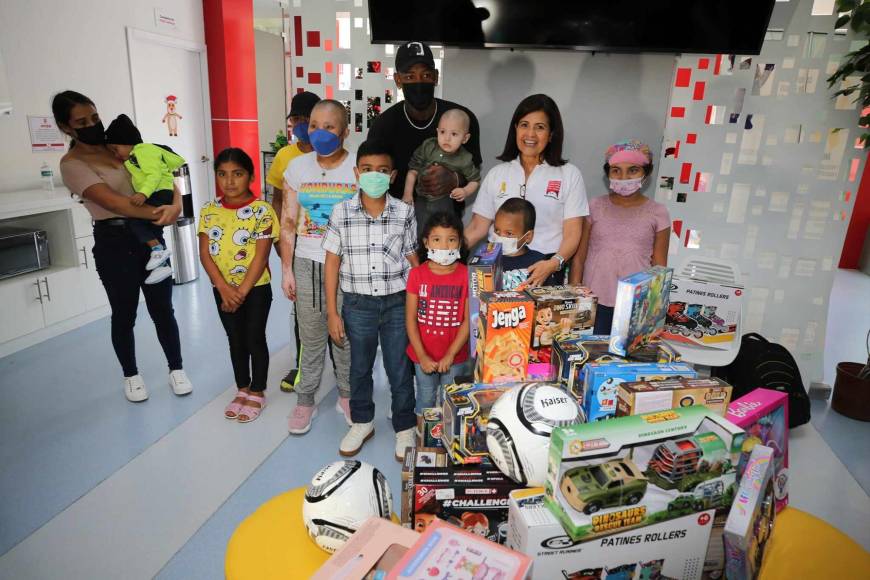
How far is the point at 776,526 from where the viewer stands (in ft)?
4.53

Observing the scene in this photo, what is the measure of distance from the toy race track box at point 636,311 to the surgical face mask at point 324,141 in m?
1.58

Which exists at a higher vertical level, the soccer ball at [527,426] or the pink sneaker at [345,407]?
the soccer ball at [527,426]

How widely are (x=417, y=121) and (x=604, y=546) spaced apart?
230 centimetres

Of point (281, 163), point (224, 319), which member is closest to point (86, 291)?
point (224, 319)

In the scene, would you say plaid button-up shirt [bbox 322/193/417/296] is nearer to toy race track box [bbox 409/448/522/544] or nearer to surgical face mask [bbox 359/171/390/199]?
surgical face mask [bbox 359/171/390/199]

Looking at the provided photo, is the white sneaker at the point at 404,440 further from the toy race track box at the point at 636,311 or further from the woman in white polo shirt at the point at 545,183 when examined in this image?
the toy race track box at the point at 636,311

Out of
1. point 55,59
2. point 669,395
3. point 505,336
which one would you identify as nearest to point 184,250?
point 55,59

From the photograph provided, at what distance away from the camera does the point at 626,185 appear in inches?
103

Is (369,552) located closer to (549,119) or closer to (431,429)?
(431,429)

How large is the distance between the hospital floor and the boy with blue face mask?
59 cm

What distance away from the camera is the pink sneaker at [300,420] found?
2.91 meters

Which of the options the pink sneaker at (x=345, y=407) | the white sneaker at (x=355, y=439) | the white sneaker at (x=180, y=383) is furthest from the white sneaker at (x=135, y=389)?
the white sneaker at (x=355, y=439)

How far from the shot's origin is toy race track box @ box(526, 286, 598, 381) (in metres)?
1.51

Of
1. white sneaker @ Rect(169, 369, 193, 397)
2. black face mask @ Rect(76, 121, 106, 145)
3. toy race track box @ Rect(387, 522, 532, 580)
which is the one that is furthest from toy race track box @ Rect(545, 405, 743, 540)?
black face mask @ Rect(76, 121, 106, 145)
